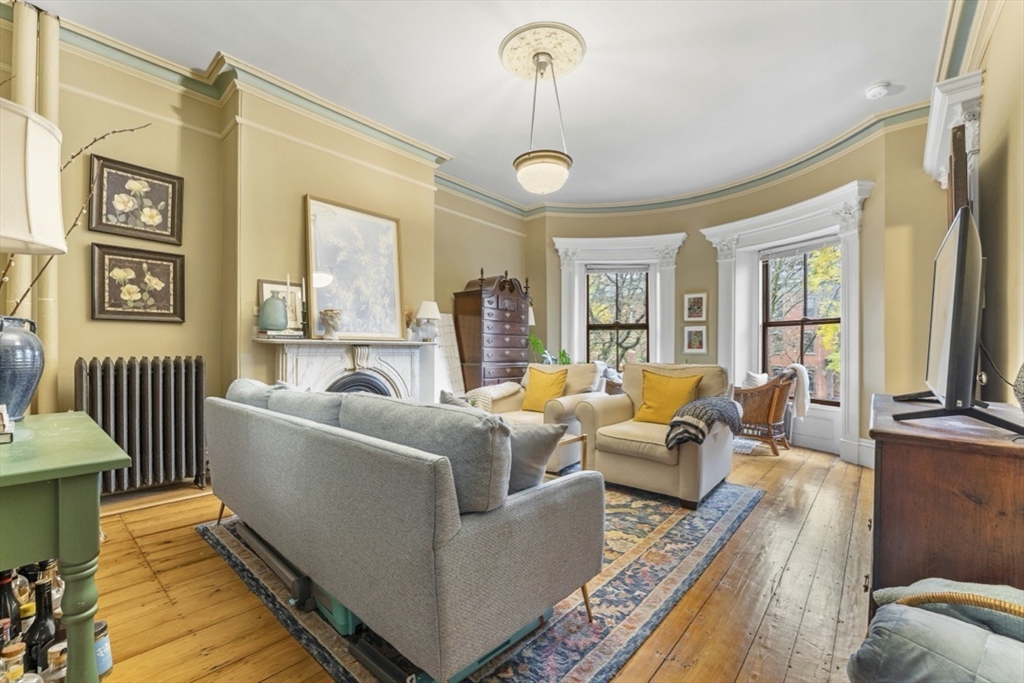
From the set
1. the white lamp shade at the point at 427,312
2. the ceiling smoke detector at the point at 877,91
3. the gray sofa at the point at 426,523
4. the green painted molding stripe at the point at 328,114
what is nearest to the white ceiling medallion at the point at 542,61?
the green painted molding stripe at the point at 328,114

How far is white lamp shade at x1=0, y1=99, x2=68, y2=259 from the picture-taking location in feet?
3.07

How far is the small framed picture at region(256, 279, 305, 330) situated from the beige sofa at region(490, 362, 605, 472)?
1856mm

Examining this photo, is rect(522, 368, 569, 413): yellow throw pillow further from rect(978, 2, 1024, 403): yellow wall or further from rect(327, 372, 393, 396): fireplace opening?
rect(978, 2, 1024, 403): yellow wall

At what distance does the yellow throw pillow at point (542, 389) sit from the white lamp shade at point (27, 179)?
132 inches

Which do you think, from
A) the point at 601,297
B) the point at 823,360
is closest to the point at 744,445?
the point at 823,360

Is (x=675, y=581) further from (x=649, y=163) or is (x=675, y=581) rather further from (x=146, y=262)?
(x=649, y=163)

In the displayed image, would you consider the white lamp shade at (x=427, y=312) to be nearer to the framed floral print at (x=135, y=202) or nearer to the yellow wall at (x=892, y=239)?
the framed floral print at (x=135, y=202)

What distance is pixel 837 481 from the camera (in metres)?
3.47

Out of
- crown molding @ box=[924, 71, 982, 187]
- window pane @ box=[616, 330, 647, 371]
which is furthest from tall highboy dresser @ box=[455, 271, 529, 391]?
crown molding @ box=[924, 71, 982, 187]

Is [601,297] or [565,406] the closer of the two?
[565,406]

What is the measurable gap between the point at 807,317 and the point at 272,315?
5.35 meters

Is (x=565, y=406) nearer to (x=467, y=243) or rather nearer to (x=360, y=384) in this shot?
(x=360, y=384)

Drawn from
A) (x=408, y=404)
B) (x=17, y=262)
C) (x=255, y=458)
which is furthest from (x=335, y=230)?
(x=408, y=404)

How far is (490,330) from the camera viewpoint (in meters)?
5.12
